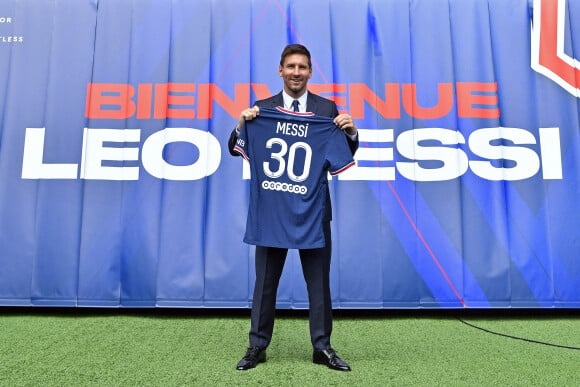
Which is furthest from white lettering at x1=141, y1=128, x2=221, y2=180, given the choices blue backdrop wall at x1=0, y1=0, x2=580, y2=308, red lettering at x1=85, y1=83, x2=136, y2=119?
red lettering at x1=85, y1=83, x2=136, y2=119

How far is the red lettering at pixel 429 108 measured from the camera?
2463 millimetres

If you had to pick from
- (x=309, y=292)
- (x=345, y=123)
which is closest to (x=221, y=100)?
(x=345, y=123)

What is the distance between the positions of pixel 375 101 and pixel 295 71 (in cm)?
109

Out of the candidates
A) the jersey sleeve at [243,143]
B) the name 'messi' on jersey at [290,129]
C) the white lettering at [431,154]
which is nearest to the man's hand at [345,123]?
the name 'messi' on jersey at [290,129]

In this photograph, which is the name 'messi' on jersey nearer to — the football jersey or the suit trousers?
the football jersey

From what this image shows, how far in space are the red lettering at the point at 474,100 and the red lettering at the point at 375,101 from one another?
16.3 inches

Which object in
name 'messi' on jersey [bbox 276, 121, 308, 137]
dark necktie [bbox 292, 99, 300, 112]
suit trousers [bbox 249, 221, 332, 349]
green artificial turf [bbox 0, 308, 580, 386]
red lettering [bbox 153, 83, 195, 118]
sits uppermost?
red lettering [bbox 153, 83, 195, 118]

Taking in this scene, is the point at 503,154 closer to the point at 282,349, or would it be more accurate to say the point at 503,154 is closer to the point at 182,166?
the point at 282,349

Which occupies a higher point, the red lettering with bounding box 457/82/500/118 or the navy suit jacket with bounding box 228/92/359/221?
the red lettering with bounding box 457/82/500/118

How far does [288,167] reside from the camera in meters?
1.56

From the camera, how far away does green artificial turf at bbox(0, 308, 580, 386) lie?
140 centimetres

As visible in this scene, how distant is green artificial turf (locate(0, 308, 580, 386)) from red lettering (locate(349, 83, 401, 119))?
51.1 inches

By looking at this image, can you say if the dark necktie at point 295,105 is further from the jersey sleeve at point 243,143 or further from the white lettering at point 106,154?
the white lettering at point 106,154

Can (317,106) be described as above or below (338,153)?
above
